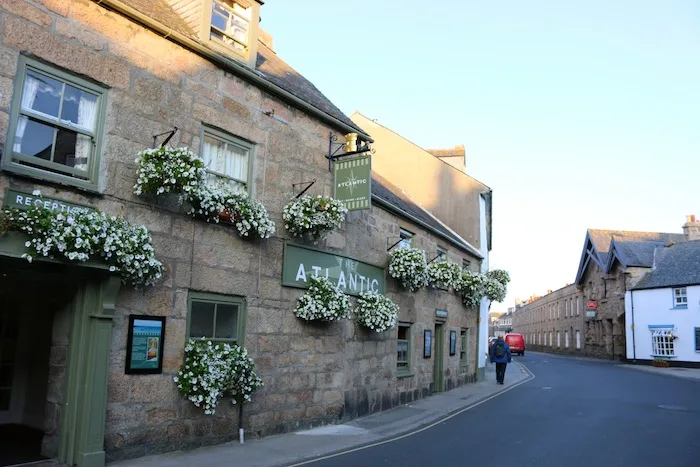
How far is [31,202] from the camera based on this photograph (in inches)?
266

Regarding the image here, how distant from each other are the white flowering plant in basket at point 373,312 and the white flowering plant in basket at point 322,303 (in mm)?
1249

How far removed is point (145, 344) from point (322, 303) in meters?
3.62

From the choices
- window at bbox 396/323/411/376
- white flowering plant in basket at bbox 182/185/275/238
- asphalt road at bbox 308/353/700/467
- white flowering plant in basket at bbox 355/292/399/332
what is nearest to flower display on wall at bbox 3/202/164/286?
white flowering plant in basket at bbox 182/185/275/238

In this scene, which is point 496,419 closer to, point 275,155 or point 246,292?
point 246,292

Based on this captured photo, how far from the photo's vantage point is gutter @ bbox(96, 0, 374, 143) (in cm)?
794

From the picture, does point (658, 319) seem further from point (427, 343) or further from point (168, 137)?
point (168, 137)

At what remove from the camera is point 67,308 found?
25.3 feet

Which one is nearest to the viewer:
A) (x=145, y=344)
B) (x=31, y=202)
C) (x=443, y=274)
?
(x=31, y=202)

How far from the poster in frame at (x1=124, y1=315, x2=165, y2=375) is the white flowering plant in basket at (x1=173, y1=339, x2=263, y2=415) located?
43cm

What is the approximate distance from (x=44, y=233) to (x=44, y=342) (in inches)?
169

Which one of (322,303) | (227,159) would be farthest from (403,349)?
(227,159)

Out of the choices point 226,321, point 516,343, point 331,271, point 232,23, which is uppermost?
point 232,23

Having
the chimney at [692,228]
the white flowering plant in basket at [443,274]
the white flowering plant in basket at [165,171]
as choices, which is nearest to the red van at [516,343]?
the chimney at [692,228]

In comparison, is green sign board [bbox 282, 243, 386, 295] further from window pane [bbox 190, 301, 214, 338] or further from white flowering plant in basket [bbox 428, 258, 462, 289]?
white flowering plant in basket [bbox 428, 258, 462, 289]
